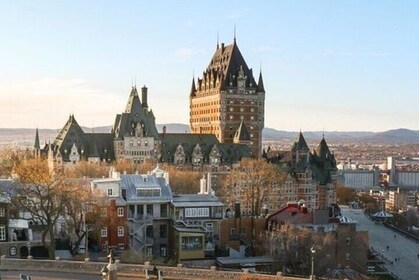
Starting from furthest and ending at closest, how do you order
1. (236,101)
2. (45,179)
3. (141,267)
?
(236,101), (45,179), (141,267)

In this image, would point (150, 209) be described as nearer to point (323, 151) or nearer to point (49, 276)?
point (49, 276)

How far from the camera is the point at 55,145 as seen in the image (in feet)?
309

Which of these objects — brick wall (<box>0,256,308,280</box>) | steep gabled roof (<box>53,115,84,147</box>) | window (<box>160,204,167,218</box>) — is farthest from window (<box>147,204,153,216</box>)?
steep gabled roof (<box>53,115,84,147</box>)

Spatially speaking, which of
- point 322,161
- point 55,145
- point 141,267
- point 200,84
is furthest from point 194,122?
point 141,267

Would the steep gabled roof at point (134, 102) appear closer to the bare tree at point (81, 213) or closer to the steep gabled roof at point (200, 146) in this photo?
the steep gabled roof at point (200, 146)

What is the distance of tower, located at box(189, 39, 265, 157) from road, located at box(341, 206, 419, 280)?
26028mm

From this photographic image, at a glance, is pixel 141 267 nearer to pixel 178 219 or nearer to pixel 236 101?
pixel 178 219

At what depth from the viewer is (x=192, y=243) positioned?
176 ft

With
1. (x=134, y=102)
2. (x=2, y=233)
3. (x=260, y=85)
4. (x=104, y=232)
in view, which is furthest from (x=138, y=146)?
(x=2, y=233)

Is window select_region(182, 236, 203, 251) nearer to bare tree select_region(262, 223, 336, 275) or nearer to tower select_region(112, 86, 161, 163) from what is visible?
bare tree select_region(262, 223, 336, 275)

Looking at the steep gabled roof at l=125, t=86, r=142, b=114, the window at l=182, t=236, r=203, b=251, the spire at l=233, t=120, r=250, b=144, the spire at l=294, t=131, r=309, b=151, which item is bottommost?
the window at l=182, t=236, r=203, b=251

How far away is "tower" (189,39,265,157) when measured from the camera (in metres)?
118

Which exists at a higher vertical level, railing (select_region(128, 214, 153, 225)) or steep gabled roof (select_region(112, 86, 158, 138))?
steep gabled roof (select_region(112, 86, 158, 138))

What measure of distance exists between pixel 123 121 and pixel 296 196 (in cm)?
3060
